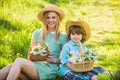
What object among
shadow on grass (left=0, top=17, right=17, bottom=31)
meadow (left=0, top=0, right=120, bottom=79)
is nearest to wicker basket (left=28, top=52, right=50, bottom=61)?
meadow (left=0, top=0, right=120, bottom=79)

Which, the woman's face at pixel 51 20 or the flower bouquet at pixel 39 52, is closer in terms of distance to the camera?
the flower bouquet at pixel 39 52

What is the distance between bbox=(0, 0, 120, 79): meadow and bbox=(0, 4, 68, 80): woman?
0.83 metres

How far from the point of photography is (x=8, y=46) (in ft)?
23.8

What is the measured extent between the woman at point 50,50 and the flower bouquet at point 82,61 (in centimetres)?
42

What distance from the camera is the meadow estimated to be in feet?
23.9

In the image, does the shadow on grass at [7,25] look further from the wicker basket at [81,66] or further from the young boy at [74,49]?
the wicker basket at [81,66]

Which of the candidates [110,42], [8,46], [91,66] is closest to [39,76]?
[91,66]

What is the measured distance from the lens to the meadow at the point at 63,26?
727 centimetres

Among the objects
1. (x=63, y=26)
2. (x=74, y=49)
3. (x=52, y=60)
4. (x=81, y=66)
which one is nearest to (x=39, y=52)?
(x=52, y=60)

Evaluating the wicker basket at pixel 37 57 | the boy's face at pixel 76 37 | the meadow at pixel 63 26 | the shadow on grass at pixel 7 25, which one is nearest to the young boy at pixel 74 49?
the boy's face at pixel 76 37

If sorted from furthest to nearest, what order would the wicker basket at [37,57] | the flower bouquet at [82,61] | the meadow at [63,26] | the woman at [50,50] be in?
the meadow at [63,26] → the wicker basket at [37,57] → the woman at [50,50] → the flower bouquet at [82,61]

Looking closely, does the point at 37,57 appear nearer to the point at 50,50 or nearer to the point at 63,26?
the point at 50,50

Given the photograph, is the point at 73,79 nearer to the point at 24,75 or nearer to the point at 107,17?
the point at 24,75

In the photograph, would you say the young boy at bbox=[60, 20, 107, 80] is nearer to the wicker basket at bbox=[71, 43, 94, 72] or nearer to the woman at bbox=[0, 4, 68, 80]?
the wicker basket at bbox=[71, 43, 94, 72]
